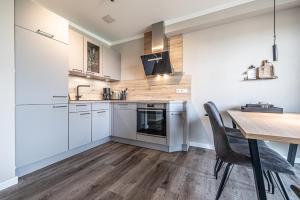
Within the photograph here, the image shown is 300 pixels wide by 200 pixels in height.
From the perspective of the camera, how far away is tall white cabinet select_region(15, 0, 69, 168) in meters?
1.61

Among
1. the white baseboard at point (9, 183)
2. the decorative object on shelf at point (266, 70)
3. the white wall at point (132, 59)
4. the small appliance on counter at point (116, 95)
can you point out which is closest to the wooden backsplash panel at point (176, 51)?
the white wall at point (132, 59)

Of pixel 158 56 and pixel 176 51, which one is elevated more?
pixel 176 51

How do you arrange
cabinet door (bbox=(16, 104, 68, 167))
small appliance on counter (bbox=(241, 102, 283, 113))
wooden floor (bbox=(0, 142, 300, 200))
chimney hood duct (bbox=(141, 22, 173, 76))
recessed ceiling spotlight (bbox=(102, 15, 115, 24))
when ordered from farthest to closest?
chimney hood duct (bbox=(141, 22, 173, 76)) < recessed ceiling spotlight (bbox=(102, 15, 115, 24)) < small appliance on counter (bbox=(241, 102, 283, 113)) < cabinet door (bbox=(16, 104, 68, 167)) < wooden floor (bbox=(0, 142, 300, 200))

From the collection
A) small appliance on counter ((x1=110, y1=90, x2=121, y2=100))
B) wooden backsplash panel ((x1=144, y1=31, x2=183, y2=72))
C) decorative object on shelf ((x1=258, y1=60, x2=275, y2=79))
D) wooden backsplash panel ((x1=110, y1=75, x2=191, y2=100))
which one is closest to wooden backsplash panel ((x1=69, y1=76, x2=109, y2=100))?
small appliance on counter ((x1=110, y1=90, x2=121, y2=100))

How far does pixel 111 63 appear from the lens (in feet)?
10.8

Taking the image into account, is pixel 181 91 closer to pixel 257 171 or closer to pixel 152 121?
pixel 152 121

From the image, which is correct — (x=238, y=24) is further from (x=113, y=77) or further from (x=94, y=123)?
(x=94, y=123)

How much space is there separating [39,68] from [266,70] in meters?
3.27

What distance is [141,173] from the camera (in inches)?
67.6

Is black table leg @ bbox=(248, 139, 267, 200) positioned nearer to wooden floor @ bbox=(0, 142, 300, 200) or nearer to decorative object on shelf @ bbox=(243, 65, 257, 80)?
wooden floor @ bbox=(0, 142, 300, 200)

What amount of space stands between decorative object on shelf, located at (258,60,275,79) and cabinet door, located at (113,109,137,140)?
2225mm

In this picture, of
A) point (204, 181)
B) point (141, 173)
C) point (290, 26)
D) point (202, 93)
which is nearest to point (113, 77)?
point (202, 93)

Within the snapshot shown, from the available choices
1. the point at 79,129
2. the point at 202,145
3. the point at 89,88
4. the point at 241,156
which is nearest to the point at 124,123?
the point at 79,129

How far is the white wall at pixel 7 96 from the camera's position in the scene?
1402mm
